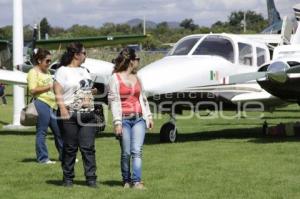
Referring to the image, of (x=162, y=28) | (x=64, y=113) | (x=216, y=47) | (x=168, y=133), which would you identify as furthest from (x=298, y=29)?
(x=162, y=28)

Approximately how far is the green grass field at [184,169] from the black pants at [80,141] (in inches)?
10.6

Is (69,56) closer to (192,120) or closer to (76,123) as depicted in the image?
(76,123)

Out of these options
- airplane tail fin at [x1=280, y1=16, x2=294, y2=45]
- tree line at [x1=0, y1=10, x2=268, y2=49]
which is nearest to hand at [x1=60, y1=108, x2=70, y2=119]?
airplane tail fin at [x1=280, y1=16, x2=294, y2=45]

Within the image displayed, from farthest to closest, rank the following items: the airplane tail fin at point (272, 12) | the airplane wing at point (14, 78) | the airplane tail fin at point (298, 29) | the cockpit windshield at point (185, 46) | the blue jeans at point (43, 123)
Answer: the airplane tail fin at point (272, 12), the airplane wing at point (14, 78), the airplane tail fin at point (298, 29), the cockpit windshield at point (185, 46), the blue jeans at point (43, 123)

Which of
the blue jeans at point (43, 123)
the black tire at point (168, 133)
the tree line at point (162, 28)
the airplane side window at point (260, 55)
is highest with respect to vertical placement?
the tree line at point (162, 28)

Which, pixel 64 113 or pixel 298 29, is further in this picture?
pixel 298 29

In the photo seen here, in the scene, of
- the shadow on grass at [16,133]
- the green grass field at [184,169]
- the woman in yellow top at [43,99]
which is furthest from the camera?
the shadow on grass at [16,133]

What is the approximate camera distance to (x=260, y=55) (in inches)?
537

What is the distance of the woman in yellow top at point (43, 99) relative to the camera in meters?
9.69

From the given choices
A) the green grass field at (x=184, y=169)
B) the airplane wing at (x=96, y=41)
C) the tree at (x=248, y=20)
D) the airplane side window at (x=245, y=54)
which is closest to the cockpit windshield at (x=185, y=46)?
the airplane side window at (x=245, y=54)

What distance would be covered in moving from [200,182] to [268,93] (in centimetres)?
518

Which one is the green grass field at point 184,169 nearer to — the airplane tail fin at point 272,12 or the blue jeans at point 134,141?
the blue jeans at point 134,141

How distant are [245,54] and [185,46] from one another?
1.25m

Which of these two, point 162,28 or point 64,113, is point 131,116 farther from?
point 162,28
